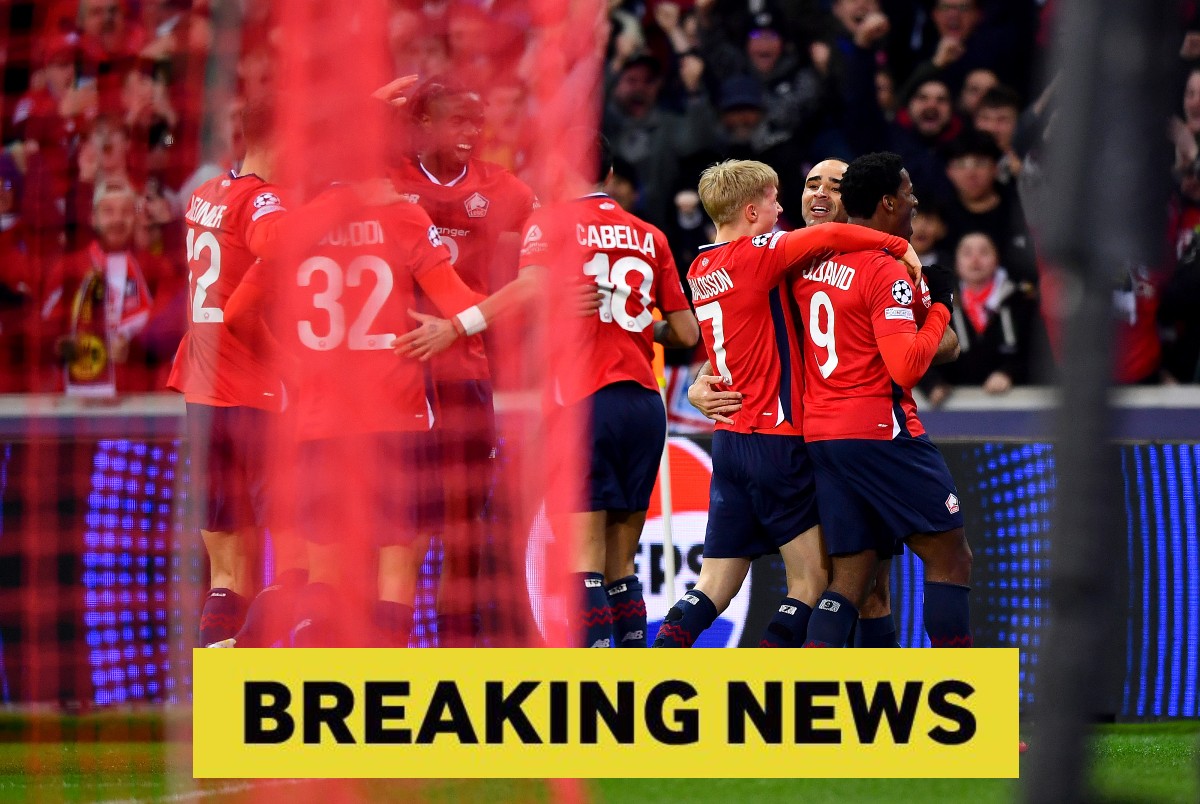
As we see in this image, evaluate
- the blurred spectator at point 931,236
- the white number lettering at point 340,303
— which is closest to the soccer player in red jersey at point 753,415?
the white number lettering at point 340,303

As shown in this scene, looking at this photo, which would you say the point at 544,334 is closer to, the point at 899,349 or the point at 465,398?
the point at 465,398

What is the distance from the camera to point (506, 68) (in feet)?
15.9

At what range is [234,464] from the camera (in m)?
5.73

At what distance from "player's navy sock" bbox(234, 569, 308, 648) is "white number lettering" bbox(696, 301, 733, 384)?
4.89ft

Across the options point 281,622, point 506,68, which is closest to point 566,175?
point 506,68

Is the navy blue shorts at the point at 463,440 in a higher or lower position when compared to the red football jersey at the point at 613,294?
lower

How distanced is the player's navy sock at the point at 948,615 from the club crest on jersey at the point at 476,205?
74.5 inches

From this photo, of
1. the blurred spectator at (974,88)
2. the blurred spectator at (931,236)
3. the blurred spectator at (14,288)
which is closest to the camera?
the blurred spectator at (14,288)

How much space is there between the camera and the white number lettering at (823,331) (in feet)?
17.2

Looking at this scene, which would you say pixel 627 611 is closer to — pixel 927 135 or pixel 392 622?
pixel 392 622

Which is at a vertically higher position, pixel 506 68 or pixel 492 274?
pixel 506 68

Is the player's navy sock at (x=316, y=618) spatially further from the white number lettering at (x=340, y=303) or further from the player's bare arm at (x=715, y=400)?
the player's bare arm at (x=715, y=400)

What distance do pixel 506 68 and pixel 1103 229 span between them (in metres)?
3.62

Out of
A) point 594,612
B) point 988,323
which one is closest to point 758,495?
point 594,612
